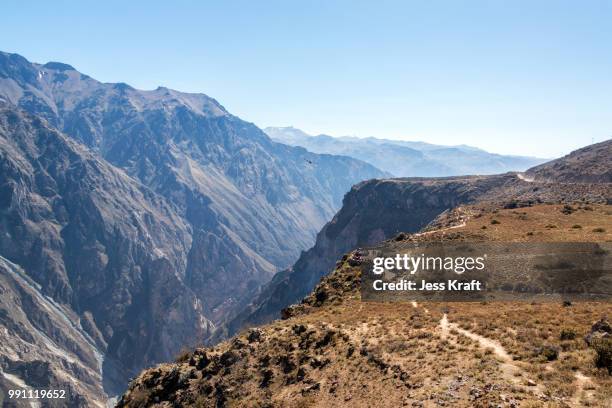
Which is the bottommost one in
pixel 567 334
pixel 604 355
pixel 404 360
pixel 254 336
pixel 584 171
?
pixel 254 336

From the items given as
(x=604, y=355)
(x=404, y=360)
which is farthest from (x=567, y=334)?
(x=404, y=360)

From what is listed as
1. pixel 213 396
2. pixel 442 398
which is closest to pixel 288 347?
pixel 213 396

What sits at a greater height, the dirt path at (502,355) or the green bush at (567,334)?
the green bush at (567,334)

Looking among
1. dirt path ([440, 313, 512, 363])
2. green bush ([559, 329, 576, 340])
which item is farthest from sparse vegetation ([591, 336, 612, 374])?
dirt path ([440, 313, 512, 363])

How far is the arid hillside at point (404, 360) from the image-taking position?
77.2ft

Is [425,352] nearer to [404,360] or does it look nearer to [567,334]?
[404,360]

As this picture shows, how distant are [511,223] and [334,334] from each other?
126ft

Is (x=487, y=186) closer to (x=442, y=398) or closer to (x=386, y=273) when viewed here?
(x=386, y=273)

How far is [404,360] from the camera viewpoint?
2959cm

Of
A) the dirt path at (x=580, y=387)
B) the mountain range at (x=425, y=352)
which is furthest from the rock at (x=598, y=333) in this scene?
the dirt path at (x=580, y=387)

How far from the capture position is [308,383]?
102 feet

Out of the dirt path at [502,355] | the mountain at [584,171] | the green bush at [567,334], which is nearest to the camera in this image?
the dirt path at [502,355]

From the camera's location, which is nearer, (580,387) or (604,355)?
(580,387)

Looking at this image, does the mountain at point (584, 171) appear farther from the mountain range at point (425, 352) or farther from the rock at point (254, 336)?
the rock at point (254, 336)
